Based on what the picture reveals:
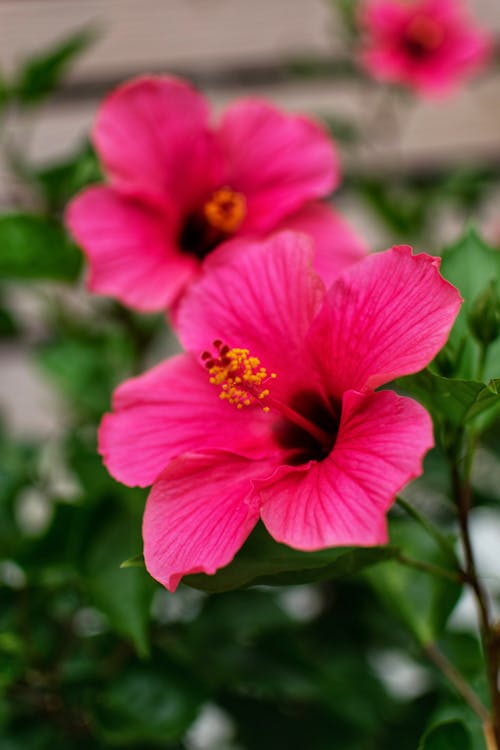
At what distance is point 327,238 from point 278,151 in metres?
0.10

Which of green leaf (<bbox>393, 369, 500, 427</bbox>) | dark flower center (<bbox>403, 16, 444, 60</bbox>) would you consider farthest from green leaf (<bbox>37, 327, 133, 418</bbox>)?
dark flower center (<bbox>403, 16, 444, 60</bbox>)

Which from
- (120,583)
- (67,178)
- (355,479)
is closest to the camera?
(355,479)

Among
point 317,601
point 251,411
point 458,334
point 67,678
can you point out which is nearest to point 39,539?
point 67,678

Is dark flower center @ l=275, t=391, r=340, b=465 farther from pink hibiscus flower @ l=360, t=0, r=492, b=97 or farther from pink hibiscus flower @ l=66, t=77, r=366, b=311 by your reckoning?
pink hibiscus flower @ l=360, t=0, r=492, b=97

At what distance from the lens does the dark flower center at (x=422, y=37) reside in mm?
1361

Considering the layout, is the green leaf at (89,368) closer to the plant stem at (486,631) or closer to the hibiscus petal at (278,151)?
the hibiscus petal at (278,151)

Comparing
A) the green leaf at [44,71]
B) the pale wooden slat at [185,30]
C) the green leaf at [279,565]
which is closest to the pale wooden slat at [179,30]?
the pale wooden slat at [185,30]

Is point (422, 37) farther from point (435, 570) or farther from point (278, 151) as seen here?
point (435, 570)

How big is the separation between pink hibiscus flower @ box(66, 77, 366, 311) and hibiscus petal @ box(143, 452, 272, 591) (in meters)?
0.23

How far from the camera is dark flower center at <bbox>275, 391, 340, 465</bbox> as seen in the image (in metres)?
0.58

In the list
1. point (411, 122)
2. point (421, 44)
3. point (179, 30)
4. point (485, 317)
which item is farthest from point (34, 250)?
point (411, 122)

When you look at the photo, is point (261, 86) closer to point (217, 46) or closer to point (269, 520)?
point (217, 46)

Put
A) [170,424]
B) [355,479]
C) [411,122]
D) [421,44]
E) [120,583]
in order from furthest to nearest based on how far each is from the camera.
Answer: [411,122] < [421,44] < [120,583] < [170,424] < [355,479]

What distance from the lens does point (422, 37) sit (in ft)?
4.51
